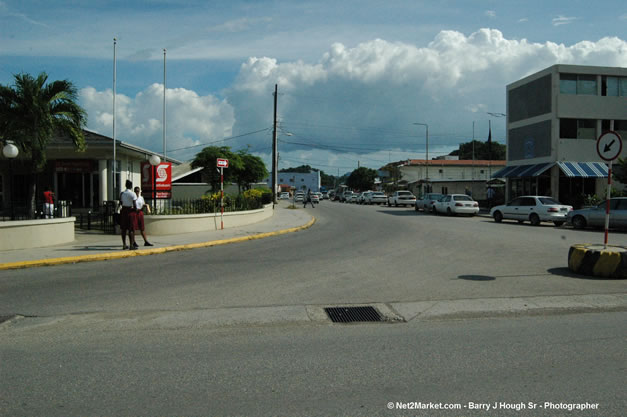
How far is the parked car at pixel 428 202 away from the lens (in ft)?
113

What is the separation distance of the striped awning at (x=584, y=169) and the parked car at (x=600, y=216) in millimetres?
9540

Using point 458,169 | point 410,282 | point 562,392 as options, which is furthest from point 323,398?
point 458,169

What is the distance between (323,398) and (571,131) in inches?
1347

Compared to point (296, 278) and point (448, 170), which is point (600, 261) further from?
point (448, 170)

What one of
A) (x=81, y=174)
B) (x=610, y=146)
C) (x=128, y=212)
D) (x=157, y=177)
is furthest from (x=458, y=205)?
(x=128, y=212)

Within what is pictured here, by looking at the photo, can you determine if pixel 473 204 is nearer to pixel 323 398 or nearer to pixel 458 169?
pixel 323 398

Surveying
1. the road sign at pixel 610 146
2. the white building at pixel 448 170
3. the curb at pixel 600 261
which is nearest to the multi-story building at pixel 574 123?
the road sign at pixel 610 146

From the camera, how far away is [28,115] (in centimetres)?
1775

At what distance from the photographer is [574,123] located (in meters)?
32.7

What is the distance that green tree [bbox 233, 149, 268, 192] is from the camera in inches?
1738

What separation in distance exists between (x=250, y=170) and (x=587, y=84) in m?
28.2

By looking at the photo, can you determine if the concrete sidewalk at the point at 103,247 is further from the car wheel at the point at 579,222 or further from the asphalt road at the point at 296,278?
→ the car wheel at the point at 579,222

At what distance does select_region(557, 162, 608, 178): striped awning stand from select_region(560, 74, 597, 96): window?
4996 mm

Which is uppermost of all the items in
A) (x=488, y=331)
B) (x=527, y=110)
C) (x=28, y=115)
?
(x=527, y=110)
